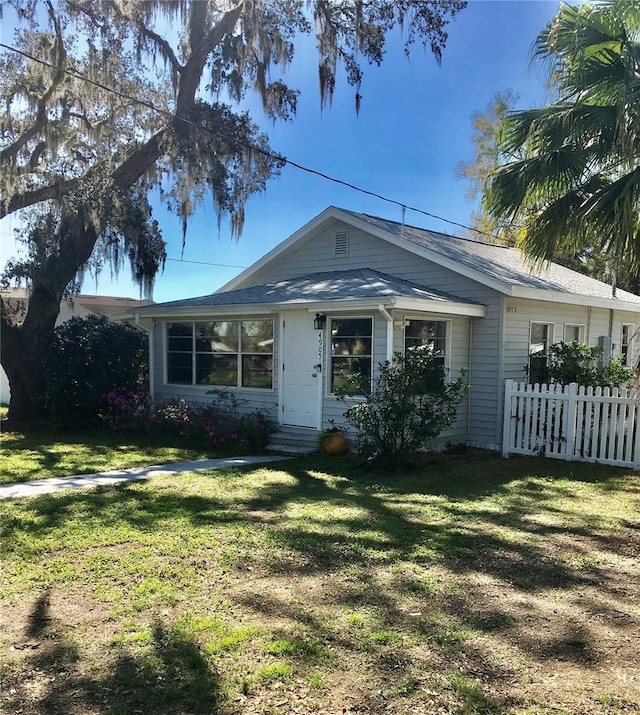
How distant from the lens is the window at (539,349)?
11.7 meters

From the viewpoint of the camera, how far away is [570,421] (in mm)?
9547

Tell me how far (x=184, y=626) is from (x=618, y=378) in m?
10.2

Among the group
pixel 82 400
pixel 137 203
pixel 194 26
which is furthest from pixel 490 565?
pixel 194 26

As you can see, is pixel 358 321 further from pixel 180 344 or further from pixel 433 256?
pixel 180 344

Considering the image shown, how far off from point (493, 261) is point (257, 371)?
6010mm

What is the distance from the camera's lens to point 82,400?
1285cm

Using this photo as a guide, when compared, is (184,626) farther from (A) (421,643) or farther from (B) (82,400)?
(B) (82,400)

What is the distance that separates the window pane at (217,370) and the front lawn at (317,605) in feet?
17.6

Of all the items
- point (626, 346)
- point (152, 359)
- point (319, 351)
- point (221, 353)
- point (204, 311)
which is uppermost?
point (204, 311)

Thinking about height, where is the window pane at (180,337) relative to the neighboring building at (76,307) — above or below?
below

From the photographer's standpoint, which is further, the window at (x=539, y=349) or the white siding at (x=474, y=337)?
the window at (x=539, y=349)

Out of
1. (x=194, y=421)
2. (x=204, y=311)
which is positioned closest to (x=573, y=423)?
(x=194, y=421)

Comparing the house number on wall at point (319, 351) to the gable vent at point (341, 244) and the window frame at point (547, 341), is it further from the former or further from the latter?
the window frame at point (547, 341)

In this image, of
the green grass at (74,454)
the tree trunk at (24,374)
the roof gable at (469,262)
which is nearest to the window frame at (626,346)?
the roof gable at (469,262)
